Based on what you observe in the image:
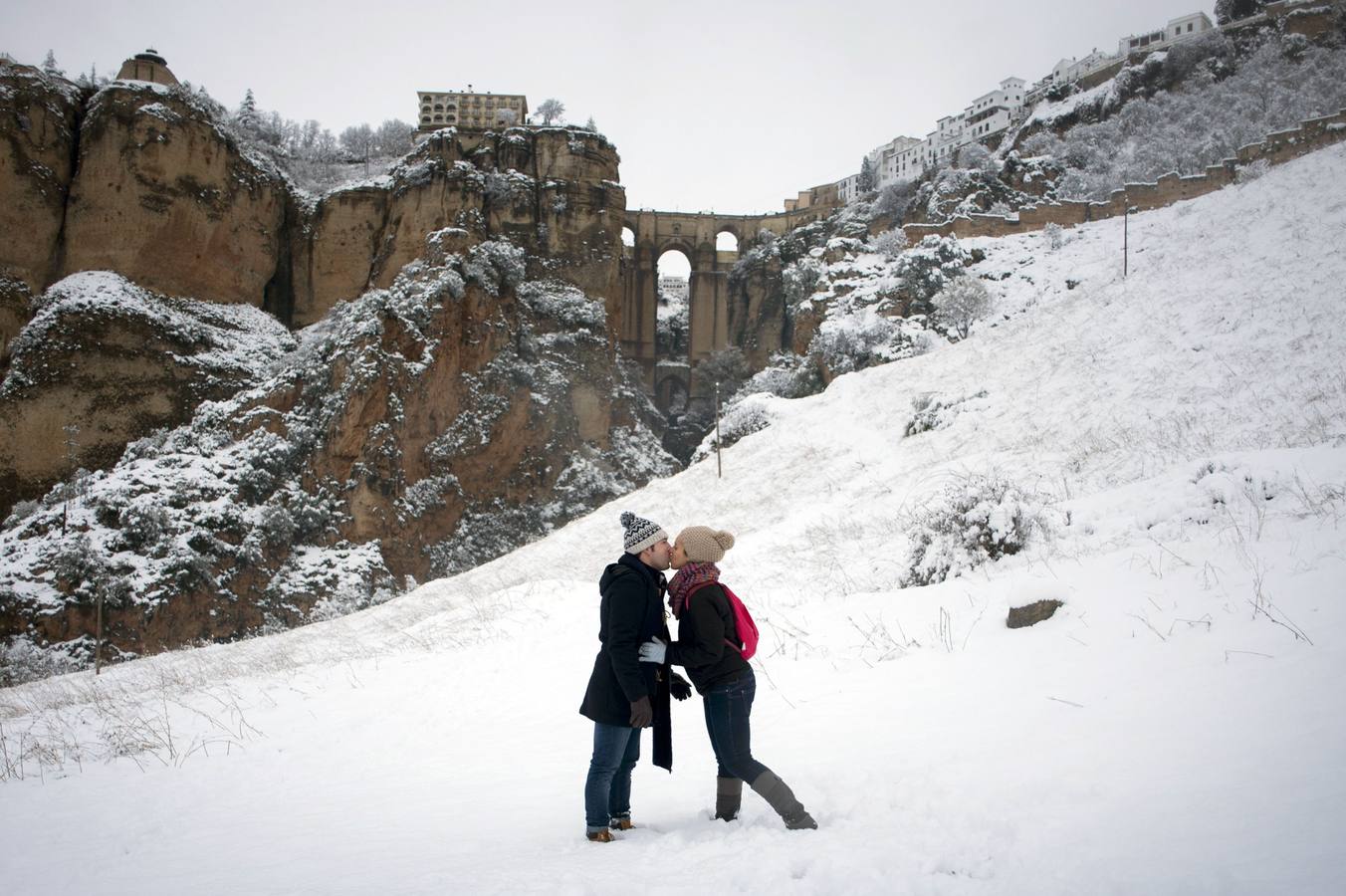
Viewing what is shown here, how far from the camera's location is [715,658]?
4.06 m

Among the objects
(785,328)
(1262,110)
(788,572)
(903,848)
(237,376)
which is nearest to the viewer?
(903,848)

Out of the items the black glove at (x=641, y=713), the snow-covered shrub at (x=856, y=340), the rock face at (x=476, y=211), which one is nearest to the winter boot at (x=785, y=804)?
the black glove at (x=641, y=713)

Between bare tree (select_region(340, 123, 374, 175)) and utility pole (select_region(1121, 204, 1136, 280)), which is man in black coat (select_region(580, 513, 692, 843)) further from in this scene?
bare tree (select_region(340, 123, 374, 175))

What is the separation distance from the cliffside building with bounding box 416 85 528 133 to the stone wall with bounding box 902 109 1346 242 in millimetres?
39563

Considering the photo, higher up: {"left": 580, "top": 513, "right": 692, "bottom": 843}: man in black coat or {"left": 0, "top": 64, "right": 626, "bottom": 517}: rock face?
{"left": 0, "top": 64, "right": 626, "bottom": 517}: rock face

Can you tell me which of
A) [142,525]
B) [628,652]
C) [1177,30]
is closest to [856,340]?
[142,525]

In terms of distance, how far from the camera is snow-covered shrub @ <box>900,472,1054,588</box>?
29.1ft

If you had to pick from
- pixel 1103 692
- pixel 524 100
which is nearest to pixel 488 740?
pixel 1103 692

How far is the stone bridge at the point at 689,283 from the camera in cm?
5788

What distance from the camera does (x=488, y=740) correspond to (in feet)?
21.6

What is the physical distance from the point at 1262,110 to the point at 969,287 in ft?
87.1

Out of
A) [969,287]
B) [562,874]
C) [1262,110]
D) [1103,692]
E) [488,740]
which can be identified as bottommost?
[488,740]

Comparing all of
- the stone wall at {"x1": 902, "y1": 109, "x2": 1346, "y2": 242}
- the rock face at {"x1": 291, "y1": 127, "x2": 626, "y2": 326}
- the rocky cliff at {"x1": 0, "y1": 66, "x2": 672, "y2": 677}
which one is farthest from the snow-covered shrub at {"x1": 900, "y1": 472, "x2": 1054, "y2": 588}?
the rock face at {"x1": 291, "y1": 127, "x2": 626, "y2": 326}

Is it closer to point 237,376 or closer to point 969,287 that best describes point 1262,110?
point 969,287
